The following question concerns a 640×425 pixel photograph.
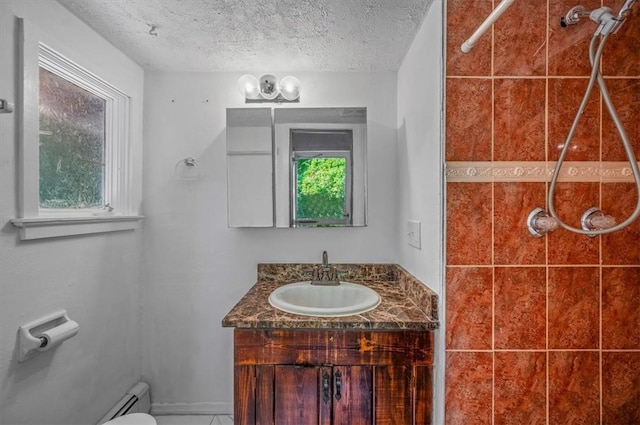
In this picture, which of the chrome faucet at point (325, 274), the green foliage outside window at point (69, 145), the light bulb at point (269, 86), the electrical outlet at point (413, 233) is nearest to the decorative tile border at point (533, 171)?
the electrical outlet at point (413, 233)

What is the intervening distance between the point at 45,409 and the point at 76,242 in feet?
2.21

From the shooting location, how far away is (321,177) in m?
1.77

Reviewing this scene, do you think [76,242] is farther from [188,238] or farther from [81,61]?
[81,61]

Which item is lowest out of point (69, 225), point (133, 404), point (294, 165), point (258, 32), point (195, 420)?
point (195, 420)

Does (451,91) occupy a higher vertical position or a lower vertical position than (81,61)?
lower

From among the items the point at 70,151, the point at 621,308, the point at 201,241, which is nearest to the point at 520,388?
the point at 621,308

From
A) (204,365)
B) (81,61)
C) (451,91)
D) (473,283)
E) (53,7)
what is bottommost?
(204,365)

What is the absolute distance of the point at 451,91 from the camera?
1169 millimetres

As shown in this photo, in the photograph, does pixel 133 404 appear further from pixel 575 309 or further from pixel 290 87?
pixel 575 309

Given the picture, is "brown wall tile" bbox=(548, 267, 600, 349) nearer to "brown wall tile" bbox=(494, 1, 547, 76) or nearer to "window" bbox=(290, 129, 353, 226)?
"brown wall tile" bbox=(494, 1, 547, 76)

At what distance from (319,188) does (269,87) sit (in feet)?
2.09

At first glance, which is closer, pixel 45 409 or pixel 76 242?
pixel 45 409

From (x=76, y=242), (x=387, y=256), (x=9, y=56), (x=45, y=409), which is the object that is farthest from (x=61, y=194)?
(x=387, y=256)

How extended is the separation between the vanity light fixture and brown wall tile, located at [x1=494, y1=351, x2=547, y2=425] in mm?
1600
